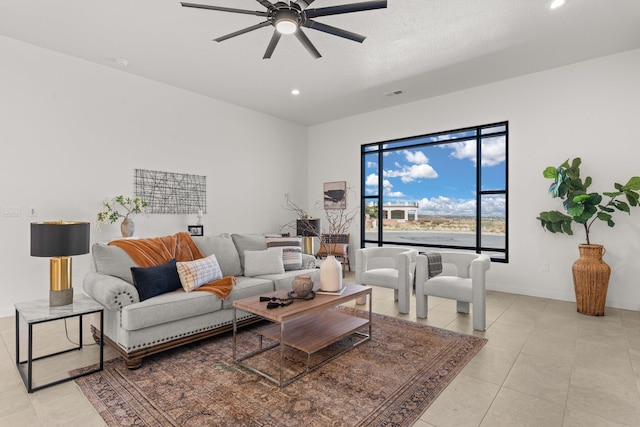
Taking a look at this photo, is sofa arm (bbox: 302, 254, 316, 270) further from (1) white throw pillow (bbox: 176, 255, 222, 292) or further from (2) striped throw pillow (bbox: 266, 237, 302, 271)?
(1) white throw pillow (bbox: 176, 255, 222, 292)

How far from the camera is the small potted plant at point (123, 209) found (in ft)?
14.0

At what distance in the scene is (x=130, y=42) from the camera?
3717mm

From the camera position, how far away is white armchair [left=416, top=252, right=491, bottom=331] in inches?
130

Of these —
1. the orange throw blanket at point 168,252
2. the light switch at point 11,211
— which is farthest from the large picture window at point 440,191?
the light switch at point 11,211

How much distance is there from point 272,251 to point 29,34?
11.8ft

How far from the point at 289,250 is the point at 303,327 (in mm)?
1485

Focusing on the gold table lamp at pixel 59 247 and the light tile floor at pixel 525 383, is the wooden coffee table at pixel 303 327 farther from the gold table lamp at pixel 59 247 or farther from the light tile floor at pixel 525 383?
the gold table lamp at pixel 59 247

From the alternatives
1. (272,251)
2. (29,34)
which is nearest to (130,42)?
(29,34)

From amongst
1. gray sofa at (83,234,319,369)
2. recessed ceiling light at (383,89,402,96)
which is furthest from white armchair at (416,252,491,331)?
recessed ceiling light at (383,89,402,96)

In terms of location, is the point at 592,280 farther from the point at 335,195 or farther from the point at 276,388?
the point at 335,195

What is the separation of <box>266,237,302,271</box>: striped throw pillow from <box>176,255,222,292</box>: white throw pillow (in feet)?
3.19

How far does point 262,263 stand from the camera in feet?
12.6

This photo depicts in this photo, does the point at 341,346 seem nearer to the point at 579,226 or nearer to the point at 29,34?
the point at 579,226

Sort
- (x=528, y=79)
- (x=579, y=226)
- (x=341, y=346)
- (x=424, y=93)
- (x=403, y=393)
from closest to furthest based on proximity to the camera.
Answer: (x=403, y=393) → (x=341, y=346) → (x=579, y=226) → (x=528, y=79) → (x=424, y=93)
